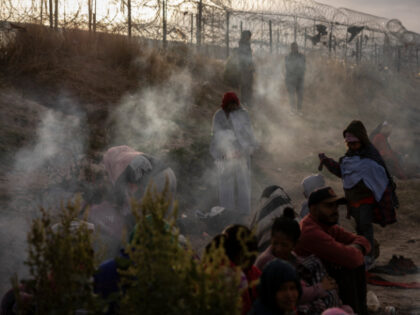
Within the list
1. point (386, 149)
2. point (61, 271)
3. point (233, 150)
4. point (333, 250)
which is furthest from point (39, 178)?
point (386, 149)

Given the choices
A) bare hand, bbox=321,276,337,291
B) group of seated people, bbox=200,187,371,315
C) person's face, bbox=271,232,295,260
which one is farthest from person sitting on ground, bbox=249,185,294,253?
person's face, bbox=271,232,295,260

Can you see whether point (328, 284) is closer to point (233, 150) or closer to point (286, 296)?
point (286, 296)

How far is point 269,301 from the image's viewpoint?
103 inches

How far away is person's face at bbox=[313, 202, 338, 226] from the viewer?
144 inches

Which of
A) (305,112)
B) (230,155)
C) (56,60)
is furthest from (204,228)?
(305,112)

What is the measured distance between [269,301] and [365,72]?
2165cm

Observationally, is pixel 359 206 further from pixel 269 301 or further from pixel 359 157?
pixel 269 301

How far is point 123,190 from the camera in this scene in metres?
5.39

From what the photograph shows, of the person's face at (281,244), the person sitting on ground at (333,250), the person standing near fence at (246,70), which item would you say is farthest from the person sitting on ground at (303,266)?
the person standing near fence at (246,70)

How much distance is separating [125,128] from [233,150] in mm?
2987

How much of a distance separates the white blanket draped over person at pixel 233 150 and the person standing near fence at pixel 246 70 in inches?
244

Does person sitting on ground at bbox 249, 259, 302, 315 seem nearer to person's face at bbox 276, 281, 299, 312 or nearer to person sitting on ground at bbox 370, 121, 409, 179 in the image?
person's face at bbox 276, 281, 299, 312

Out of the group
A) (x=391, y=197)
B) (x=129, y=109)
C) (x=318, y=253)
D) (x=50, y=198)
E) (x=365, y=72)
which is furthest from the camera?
(x=365, y=72)

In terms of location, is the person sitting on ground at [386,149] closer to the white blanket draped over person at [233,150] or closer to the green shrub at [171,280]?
the white blanket draped over person at [233,150]
